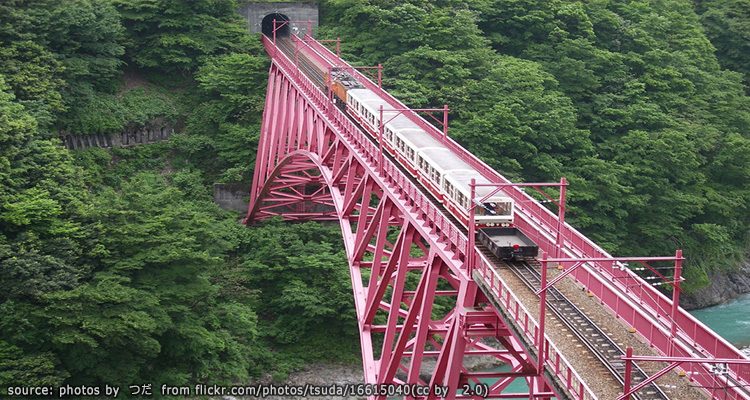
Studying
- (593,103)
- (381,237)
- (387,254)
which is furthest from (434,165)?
(593,103)

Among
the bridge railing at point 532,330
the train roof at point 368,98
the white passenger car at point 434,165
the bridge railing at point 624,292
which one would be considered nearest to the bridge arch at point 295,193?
the train roof at point 368,98

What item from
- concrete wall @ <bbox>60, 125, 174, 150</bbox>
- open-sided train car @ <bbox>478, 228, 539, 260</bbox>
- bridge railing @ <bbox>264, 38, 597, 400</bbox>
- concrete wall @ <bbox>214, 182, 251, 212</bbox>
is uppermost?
bridge railing @ <bbox>264, 38, 597, 400</bbox>

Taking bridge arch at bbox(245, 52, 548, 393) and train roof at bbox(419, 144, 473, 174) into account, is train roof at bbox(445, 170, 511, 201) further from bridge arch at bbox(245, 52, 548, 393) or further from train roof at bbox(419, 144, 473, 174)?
bridge arch at bbox(245, 52, 548, 393)

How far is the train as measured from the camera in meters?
22.8

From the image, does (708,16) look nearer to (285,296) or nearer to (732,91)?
(732,91)

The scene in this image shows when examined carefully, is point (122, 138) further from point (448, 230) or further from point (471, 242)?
point (471, 242)

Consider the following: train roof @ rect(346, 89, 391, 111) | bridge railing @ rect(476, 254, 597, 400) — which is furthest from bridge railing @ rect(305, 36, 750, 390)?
train roof @ rect(346, 89, 391, 111)

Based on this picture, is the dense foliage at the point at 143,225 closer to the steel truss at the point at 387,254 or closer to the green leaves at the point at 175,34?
the green leaves at the point at 175,34

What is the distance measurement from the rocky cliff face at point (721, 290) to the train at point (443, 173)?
23803 mm

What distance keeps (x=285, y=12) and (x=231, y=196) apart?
50.3ft

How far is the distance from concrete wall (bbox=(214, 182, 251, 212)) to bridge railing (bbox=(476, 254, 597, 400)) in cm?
3053

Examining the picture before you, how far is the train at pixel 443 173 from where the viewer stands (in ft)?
74.9

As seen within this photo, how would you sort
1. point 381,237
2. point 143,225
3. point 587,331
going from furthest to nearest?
point 143,225 → point 381,237 → point 587,331

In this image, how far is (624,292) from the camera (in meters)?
20.1
